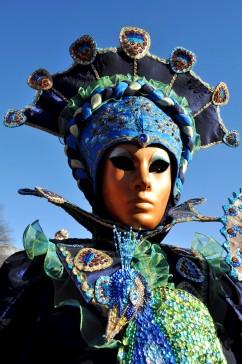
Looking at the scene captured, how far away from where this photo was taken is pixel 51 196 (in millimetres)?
2119

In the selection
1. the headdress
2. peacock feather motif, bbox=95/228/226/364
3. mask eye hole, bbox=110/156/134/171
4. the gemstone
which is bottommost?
peacock feather motif, bbox=95/228/226/364

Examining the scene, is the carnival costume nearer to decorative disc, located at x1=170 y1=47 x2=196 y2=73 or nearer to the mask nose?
decorative disc, located at x1=170 y1=47 x2=196 y2=73

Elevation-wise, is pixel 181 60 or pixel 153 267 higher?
pixel 181 60

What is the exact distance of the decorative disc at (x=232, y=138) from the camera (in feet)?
8.71

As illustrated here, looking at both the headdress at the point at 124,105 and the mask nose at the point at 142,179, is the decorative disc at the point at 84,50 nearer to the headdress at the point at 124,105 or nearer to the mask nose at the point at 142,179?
the headdress at the point at 124,105

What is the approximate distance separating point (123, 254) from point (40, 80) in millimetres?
987

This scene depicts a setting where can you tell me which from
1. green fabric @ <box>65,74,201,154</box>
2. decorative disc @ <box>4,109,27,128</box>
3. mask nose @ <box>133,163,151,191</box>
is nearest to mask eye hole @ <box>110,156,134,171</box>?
mask nose @ <box>133,163,151,191</box>

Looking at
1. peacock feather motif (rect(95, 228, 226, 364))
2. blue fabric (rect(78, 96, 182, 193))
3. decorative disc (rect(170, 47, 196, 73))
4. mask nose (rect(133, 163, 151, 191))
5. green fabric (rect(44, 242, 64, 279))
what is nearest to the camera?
peacock feather motif (rect(95, 228, 226, 364))

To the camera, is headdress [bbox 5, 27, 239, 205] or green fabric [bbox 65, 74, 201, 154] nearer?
headdress [bbox 5, 27, 239, 205]

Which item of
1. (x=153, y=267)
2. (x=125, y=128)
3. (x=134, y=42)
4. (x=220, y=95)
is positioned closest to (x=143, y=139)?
(x=125, y=128)

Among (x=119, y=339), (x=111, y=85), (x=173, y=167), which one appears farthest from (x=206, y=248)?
(x=111, y=85)

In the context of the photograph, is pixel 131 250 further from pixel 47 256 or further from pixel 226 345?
pixel 226 345

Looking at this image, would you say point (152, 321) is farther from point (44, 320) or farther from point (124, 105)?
point (124, 105)

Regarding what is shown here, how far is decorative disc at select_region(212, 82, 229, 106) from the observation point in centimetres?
262
